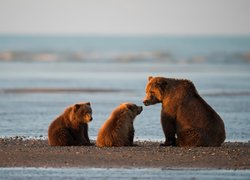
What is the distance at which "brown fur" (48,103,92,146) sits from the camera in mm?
14947

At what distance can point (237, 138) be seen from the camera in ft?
54.2

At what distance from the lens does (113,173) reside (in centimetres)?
1195

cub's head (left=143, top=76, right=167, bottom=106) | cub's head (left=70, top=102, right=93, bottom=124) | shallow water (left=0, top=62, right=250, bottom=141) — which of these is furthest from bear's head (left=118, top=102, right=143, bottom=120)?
shallow water (left=0, top=62, right=250, bottom=141)

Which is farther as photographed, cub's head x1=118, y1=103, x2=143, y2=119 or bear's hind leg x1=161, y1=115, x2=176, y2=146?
cub's head x1=118, y1=103, x2=143, y2=119

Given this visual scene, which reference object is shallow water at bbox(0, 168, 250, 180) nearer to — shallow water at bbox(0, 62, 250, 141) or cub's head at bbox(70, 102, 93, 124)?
cub's head at bbox(70, 102, 93, 124)

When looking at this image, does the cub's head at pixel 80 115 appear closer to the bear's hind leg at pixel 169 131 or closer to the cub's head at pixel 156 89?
the cub's head at pixel 156 89

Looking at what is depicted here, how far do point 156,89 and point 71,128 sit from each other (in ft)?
5.57

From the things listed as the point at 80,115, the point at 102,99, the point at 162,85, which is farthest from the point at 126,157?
the point at 102,99

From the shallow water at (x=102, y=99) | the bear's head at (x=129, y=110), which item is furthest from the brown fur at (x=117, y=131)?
the shallow water at (x=102, y=99)

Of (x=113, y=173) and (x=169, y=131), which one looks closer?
(x=113, y=173)

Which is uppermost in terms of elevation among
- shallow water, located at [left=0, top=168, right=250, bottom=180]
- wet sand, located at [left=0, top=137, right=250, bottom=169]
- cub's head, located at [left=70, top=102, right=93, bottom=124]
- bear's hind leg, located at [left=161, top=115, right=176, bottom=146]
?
cub's head, located at [left=70, top=102, right=93, bottom=124]

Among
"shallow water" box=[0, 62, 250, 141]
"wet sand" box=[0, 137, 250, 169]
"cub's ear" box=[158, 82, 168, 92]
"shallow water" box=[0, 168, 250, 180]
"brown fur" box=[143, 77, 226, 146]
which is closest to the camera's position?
"shallow water" box=[0, 168, 250, 180]

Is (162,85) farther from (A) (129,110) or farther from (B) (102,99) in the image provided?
(B) (102,99)

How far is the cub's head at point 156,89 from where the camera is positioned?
15.1 meters
